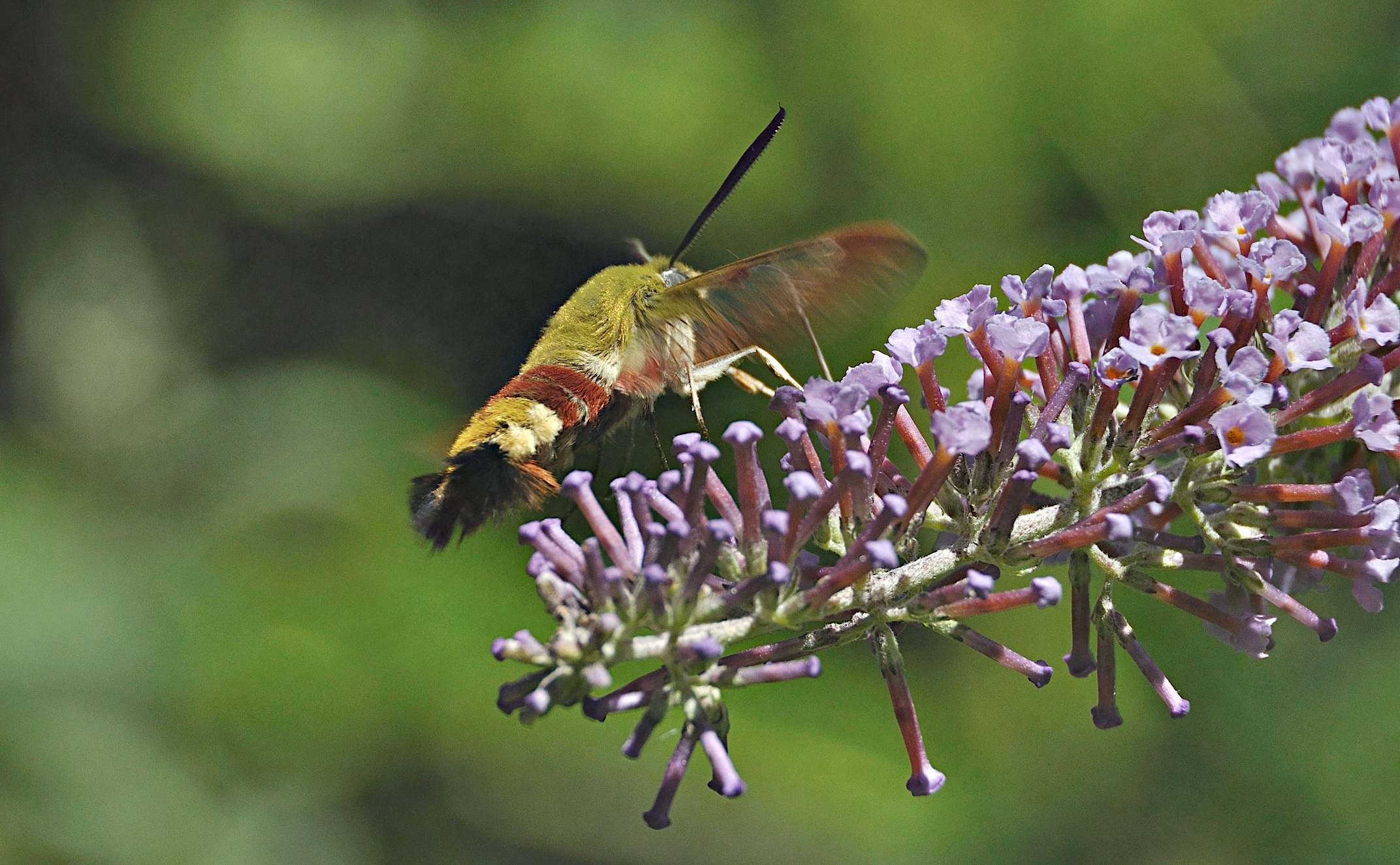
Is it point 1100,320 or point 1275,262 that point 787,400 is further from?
point 1275,262

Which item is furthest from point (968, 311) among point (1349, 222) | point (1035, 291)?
point (1349, 222)

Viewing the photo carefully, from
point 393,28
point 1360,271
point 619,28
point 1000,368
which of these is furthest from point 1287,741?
point 393,28

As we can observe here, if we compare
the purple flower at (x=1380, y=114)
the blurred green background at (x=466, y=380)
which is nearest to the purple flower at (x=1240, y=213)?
the purple flower at (x=1380, y=114)

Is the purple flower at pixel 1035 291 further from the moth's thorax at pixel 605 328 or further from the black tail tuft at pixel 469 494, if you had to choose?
the black tail tuft at pixel 469 494

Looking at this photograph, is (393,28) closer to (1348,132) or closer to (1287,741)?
(1348,132)

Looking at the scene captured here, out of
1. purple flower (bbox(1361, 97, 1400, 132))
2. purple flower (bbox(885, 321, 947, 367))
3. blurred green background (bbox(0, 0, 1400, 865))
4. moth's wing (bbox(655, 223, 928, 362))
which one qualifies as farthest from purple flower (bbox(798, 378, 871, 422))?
blurred green background (bbox(0, 0, 1400, 865))

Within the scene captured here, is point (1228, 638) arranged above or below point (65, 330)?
below
